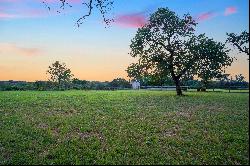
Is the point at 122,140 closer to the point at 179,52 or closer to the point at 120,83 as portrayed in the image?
the point at 179,52

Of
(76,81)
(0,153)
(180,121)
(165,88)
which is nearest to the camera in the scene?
(0,153)

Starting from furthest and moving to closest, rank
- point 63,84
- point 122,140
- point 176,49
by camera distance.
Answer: point 63,84, point 176,49, point 122,140

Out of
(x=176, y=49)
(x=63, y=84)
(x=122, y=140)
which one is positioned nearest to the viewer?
(x=122, y=140)

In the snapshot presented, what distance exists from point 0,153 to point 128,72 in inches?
1681

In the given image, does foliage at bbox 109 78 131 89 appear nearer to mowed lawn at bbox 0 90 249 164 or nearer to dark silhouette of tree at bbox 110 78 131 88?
dark silhouette of tree at bbox 110 78 131 88

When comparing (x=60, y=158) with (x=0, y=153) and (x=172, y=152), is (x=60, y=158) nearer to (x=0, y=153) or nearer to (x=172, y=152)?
(x=0, y=153)

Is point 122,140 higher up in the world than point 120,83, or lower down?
lower down

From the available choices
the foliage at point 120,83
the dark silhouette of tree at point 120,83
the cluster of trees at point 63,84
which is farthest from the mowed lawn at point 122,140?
the dark silhouette of tree at point 120,83

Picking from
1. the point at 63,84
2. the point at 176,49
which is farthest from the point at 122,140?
the point at 63,84

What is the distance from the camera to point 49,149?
12.2m

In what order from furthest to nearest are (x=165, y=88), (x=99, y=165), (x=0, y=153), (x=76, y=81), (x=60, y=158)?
1. (x=76, y=81)
2. (x=165, y=88)
3. (x=0, y=153)
4. (x=60, y=158)
5. (x=99, y=165)

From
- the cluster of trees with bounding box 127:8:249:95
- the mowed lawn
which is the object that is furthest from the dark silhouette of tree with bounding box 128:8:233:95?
the mowed lawn

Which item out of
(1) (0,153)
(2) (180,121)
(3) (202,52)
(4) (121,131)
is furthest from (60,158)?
(3) (202,52)

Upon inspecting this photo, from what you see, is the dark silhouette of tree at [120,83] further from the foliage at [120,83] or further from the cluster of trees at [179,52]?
the cluster of trees at [179,52]
